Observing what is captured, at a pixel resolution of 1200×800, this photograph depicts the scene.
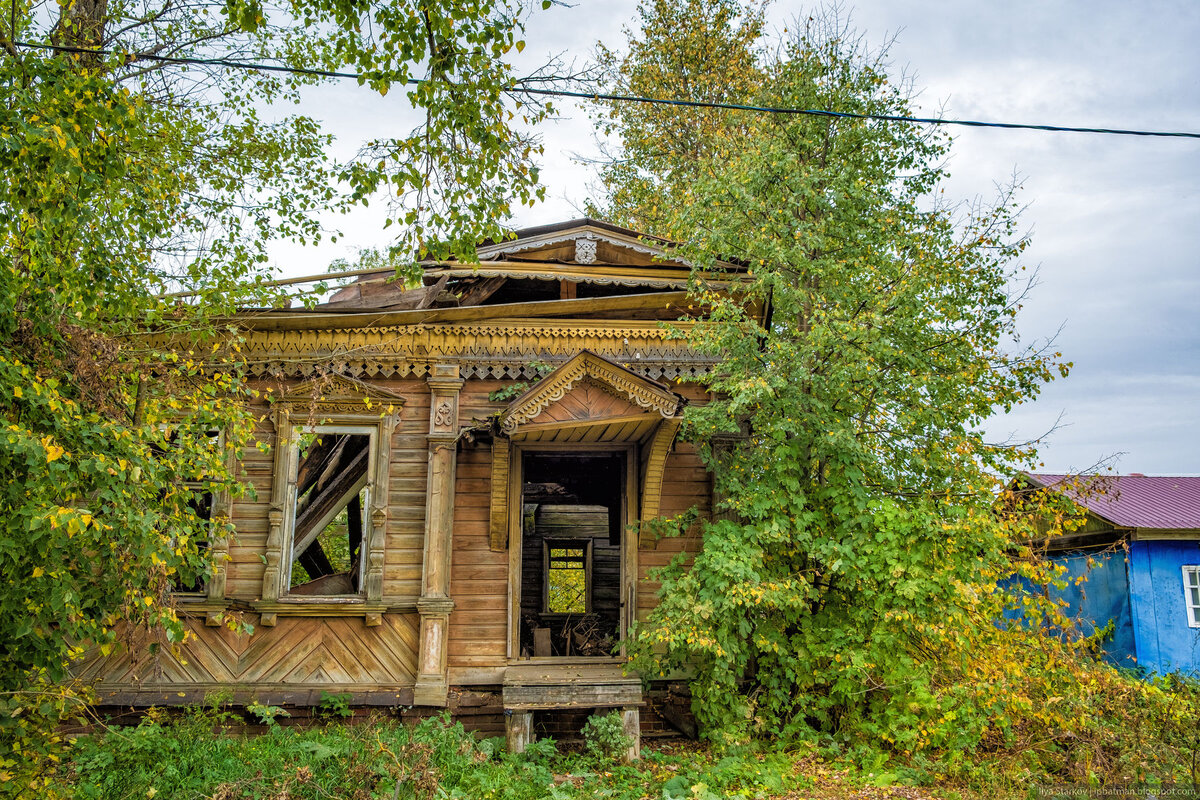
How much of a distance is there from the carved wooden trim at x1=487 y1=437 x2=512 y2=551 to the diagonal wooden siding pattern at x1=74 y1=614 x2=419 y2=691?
46.0 inches

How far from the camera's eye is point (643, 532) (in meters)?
8.30

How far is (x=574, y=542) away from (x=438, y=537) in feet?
21.5

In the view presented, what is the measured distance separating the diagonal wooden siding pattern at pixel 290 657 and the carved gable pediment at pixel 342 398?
87.0 inches

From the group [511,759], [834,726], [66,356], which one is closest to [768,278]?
[834,726]

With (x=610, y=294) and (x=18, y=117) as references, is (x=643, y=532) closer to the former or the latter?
(x=610, y=294)

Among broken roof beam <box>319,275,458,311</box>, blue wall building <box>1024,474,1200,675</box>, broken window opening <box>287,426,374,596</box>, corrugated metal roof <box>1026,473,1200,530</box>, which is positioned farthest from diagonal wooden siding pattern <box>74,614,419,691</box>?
blue wall building <box>1024,474,1200,675</box>

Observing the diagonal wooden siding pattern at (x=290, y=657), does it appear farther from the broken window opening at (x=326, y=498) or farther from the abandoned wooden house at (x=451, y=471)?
the broken window opening at (x=326, y=498)

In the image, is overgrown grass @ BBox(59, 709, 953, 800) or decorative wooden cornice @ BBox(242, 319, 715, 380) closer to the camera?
overgrown grass @ BBox(59, 709, 953, 800)

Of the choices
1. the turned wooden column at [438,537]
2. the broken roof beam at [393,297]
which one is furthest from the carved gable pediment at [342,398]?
the broken roof beam at [393,297]

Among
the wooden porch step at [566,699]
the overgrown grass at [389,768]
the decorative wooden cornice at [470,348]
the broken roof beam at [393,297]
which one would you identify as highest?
the broken roof beam at [393,297]

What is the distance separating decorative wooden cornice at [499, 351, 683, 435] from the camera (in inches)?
291

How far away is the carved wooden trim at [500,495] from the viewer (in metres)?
8.00

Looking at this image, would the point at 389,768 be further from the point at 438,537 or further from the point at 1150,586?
the point at 1150,586

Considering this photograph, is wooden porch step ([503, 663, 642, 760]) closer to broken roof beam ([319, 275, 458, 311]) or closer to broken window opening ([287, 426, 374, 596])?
broken window opening ([287, 426, 374, 596])
